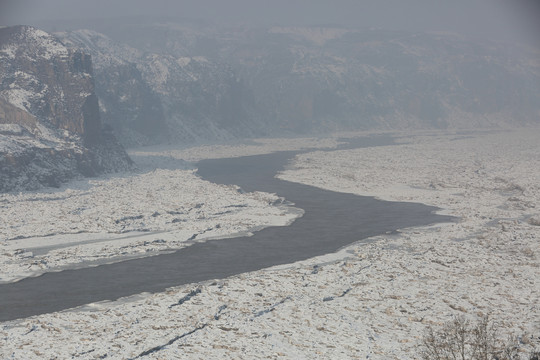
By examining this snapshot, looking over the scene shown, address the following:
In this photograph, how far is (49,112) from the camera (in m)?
107

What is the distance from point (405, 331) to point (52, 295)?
23423 millimetres

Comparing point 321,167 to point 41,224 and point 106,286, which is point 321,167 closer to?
point 41,224

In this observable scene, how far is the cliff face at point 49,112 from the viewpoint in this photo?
92.9m

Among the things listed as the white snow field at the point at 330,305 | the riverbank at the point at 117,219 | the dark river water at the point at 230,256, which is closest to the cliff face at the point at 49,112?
the riverbank at the point at 117,219

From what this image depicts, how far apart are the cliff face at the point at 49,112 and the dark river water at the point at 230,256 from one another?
40138 mm

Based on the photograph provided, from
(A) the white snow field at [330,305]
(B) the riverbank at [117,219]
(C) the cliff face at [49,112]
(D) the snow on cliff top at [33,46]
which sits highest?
(D) the snow on cliff top at [33,46]

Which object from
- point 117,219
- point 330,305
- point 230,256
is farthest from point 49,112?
point 330,305

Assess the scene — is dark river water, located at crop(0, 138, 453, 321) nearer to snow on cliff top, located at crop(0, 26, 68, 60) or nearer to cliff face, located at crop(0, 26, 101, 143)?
cliff face, located at crop(0, 26, 101, 143)

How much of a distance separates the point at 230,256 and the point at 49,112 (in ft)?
236

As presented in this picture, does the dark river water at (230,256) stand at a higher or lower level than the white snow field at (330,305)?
lower

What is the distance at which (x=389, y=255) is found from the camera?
4631 centimetres

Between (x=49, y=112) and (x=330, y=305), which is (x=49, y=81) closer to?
(x=49, y=112)

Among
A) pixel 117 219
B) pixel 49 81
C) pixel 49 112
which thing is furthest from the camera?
pixel 49 81

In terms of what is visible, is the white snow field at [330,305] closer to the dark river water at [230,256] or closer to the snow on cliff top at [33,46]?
the dark river water at [230,256]
